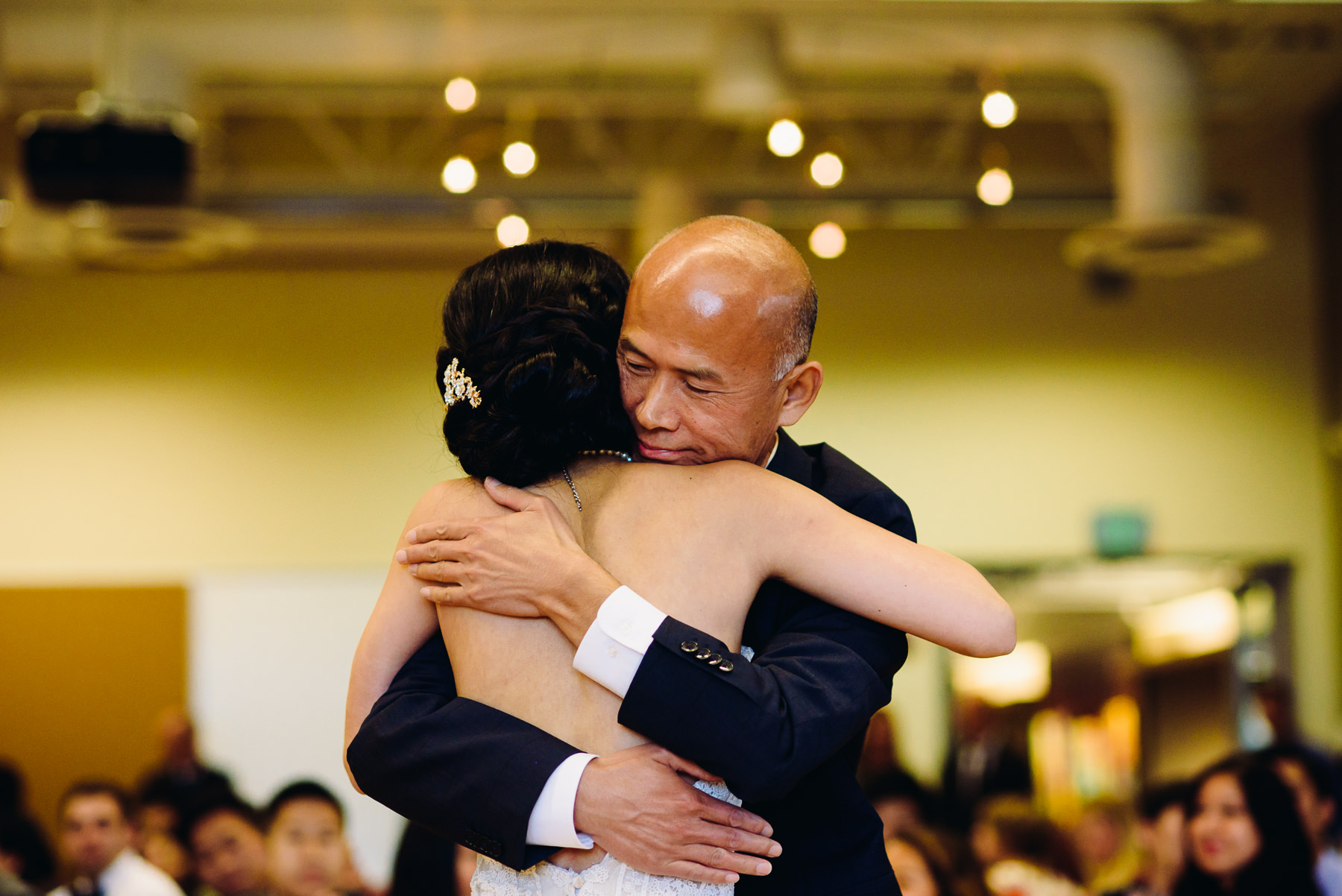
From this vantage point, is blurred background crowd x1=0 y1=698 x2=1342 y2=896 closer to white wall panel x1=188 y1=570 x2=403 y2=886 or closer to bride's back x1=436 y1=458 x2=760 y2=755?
white wall panel x1=188 y1=570 x2=403 y2=886

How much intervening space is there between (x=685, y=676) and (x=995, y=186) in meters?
6.67

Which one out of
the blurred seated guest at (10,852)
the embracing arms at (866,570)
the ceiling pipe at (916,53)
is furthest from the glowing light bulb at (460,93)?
the embracing arms at (866,570)

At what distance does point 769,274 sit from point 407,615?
1.83 ft

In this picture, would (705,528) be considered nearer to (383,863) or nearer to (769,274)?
(769,274)

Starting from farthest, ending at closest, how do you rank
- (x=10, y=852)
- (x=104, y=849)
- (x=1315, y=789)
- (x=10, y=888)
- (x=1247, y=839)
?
(x=10, y=852), (x=104, y=849), (x=1315, y=789), (x=1247, y=839), (x=10, y=888)

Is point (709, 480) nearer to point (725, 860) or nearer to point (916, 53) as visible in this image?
point (725, 860)

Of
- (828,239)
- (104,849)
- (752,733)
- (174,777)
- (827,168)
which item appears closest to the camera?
(752,733)

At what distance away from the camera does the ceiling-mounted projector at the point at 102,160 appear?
541 centimetres

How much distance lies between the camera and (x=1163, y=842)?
4.27 m

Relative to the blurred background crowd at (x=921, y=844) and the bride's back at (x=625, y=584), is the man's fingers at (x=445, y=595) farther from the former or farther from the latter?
the blurred background crowd at (x=921, y=844)

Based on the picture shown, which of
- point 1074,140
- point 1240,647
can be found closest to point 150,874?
point 1240,647

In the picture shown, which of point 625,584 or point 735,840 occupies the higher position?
point 625,584

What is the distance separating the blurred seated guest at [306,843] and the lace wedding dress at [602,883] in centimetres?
312

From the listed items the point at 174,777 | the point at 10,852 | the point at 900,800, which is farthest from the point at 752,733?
the point at 174,777
